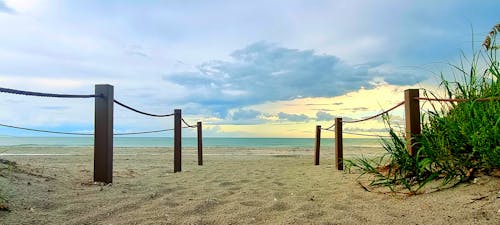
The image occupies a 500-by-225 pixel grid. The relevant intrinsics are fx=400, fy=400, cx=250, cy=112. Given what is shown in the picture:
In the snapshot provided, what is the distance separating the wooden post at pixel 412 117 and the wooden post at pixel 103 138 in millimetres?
3247

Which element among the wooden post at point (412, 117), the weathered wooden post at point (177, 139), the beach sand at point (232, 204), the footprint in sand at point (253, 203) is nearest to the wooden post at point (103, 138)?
the beach sand at point (232, 204)

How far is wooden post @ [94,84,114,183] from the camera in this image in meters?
4.43

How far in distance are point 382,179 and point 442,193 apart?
0.69m

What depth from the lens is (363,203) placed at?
342 cm

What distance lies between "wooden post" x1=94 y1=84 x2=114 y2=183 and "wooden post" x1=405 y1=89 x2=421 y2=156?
325 centimetres

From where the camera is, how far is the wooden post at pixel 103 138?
443 centimetres

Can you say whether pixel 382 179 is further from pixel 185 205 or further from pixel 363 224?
pixel 185 205

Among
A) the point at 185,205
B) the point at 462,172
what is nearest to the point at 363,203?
the point at 462,172

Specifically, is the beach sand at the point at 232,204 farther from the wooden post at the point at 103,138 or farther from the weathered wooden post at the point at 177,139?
the weathered wooden post at the point at 177,139

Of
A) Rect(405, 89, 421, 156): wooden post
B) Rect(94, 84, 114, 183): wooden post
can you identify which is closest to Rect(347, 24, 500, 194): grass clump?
Rect(405, 89, 421, 156): wooden post

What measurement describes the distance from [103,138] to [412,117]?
339 cm

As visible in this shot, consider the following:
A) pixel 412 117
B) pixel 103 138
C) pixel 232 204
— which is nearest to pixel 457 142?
pixel 412 117

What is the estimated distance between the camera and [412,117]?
4316 millimetres

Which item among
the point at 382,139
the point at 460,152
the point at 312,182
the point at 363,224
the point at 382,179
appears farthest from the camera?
the point at 312,182
